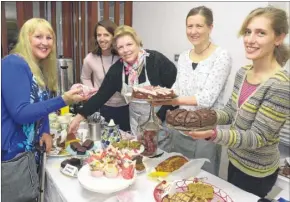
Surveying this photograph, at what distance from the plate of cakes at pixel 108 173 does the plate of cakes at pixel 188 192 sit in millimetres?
131

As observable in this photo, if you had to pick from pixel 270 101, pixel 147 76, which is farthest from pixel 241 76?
pixel 147 76

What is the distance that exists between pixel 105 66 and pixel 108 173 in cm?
125

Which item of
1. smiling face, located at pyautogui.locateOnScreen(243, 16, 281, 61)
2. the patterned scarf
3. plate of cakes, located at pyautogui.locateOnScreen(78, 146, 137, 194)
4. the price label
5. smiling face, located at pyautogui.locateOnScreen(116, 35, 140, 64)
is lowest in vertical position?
the price label

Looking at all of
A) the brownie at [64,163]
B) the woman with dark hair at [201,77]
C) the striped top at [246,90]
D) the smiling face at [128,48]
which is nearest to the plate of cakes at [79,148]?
the brownie at [64,163]

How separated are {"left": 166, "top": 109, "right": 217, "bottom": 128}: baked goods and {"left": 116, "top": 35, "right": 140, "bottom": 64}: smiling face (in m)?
0.63

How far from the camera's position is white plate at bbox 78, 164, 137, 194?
1.08m

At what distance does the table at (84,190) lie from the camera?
1.12 metres

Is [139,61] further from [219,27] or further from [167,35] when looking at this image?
[167,35]

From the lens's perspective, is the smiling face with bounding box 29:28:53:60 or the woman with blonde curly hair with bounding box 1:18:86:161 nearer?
the woman with blonde curly hair with bounding box 1:18:86:161

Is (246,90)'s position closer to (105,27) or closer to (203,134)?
(203,134)

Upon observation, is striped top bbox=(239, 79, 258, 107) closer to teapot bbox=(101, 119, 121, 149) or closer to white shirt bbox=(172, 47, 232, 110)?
white shirt bbox=(172, 47, 232, 110)

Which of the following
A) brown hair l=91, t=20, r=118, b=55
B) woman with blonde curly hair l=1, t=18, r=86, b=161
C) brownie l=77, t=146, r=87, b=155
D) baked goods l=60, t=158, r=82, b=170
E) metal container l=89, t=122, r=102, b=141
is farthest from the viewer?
brown hair l=91, t=20, r=118, b=55

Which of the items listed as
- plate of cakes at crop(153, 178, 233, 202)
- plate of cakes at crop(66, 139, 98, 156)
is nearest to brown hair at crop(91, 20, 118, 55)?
plate of cakes at crop(66, 139, 98, 156)

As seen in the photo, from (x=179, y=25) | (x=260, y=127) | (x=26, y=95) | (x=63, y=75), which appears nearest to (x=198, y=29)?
(x=260, y=127)
